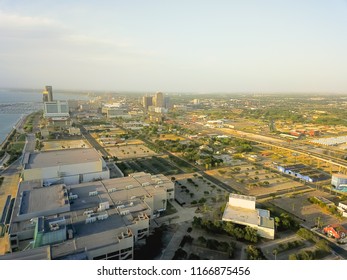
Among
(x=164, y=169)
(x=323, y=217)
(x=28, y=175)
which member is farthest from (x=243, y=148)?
(x=28, y=175)

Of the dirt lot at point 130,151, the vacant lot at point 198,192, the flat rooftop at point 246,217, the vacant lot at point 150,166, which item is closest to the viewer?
the flat rooftop at point 246,217

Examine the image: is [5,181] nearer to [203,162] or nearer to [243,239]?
[203,162]

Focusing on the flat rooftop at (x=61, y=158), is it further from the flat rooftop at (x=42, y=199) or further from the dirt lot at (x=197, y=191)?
the dirt lot at (x=197, y=191)

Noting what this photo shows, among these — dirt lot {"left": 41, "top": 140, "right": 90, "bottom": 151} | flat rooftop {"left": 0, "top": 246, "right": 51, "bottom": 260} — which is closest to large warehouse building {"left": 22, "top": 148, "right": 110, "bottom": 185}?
flat rooftop {"left": 0, "top": 246, "right": 51, "bottom": 260}

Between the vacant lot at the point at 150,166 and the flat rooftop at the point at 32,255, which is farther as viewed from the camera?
the vacant lot at the point at 150,166

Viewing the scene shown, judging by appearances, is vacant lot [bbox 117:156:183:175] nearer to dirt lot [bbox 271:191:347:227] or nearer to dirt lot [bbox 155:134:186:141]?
dirt lot [bbox 271:191:347:227]

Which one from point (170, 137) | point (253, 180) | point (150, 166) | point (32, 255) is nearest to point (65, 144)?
point (170, 137)

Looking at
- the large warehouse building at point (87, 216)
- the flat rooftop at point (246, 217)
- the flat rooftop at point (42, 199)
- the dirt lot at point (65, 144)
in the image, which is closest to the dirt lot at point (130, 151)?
the dirt lot at point (65, 144)

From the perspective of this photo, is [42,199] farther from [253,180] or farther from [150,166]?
[253,180]
